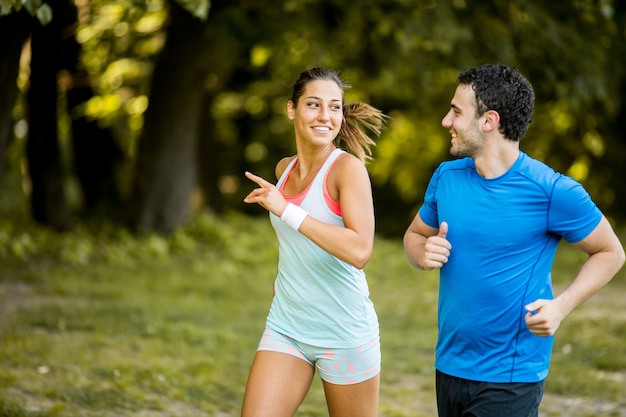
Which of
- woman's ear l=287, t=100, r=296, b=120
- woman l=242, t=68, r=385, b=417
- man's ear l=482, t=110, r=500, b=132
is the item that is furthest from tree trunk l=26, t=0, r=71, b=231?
man's ear l=482, t=110, r=500, b=132

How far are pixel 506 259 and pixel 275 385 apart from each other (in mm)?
1162

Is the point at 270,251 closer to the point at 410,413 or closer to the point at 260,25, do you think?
the point at 260,25

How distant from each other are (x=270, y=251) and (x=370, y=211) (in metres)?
10.8

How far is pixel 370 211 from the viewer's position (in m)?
3.87

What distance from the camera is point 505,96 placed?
3553mm

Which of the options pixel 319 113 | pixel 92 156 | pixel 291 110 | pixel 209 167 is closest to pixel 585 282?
pixel 319 113

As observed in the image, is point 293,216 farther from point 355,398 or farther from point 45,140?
point 45,140

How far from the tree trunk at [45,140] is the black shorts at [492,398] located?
37.3 ft

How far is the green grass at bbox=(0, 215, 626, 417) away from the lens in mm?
6855

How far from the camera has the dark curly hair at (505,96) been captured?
3559mm

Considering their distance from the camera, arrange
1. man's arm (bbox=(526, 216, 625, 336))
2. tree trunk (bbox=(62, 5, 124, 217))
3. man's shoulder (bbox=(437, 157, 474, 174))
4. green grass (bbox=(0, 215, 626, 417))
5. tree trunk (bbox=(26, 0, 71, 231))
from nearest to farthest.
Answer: man's arm (bbox=(526, 216, 625, 336)), man's shoulder (bbox=(437, 157, 474, 174)), green grass (bbox=(0, 215, 626, 417)), tree trunk (bbox=(26, 0, 71, 231)), tree trunk (bbox=(62, 5, 124, 217))

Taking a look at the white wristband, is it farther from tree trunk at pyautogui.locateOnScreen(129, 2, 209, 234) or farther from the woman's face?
tree trunk at pyautogui.locateOnScreen(129, 2, 209, 234)

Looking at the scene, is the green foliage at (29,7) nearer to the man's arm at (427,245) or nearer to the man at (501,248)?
the man's arm at (427,245)

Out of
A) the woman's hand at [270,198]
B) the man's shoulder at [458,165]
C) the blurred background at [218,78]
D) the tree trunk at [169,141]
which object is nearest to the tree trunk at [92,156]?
the blurred background at [218,78]
